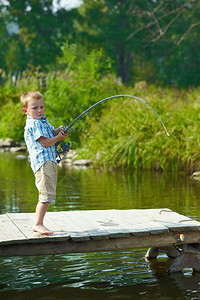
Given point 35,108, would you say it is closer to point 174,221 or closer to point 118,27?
point 174,221

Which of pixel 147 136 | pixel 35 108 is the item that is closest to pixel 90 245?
pixel 35 108

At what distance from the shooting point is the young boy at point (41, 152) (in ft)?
19.0

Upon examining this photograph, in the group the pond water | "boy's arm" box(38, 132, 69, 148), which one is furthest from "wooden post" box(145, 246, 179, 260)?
"boy's arm" box(38, 132, 69, 148)

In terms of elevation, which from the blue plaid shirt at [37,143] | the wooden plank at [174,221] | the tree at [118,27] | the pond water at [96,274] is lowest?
the pond water at [96,274]

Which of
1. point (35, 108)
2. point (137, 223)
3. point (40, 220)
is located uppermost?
point (35, 108)

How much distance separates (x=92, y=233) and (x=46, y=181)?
2.15ft

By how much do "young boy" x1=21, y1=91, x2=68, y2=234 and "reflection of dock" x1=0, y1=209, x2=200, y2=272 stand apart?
208 millimetres

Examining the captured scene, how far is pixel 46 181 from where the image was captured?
5.80 metres

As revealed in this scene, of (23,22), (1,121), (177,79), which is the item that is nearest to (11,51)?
(23,22)

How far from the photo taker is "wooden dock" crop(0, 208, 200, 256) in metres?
5.55

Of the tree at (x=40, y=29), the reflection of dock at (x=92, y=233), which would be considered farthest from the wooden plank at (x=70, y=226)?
the tree at (x=40, y=29)

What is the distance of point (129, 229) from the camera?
5.89 metres

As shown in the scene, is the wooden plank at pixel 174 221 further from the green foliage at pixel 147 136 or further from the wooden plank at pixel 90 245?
the green foliage at pixel 147 136

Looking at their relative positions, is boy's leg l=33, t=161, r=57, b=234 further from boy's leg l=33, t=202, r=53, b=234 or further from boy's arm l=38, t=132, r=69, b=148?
boy's arm l=38, t=132, r=69, b=148
